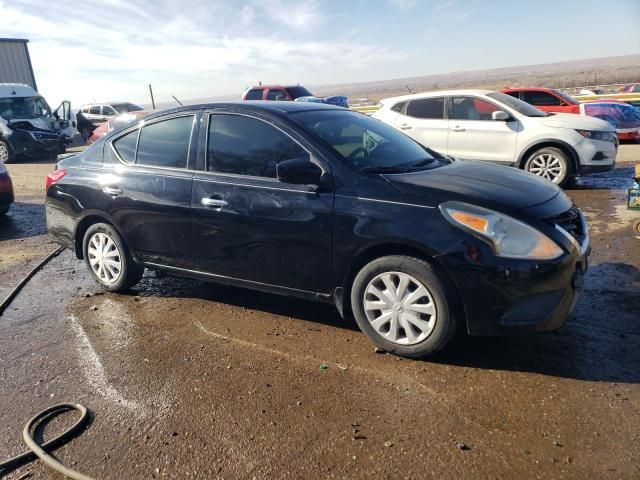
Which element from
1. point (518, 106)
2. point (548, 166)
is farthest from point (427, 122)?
point (548, 166)

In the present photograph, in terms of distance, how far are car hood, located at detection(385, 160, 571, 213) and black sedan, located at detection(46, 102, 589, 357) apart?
1 centimetres

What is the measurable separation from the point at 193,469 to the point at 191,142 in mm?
2628

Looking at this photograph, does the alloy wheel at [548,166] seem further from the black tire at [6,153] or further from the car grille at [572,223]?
the black tire at [6,153]

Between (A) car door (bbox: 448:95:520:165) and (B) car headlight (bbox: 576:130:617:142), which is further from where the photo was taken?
(A) car door (bbox: 448:95:520:165)

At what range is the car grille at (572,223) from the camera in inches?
132

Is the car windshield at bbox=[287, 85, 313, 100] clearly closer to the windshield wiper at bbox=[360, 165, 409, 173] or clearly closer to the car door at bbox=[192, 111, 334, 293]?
the car door at bbox=[192, 111, 334, 293]

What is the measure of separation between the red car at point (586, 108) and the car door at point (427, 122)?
172 inches

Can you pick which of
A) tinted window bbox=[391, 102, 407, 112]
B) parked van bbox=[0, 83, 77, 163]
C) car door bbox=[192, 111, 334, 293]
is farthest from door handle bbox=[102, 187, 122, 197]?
parked van bbox=[0, 83, 77, 163]

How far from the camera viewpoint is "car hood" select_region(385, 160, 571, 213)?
130 inches

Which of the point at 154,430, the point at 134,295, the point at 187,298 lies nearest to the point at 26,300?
the point at 134,295

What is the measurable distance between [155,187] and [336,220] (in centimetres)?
174

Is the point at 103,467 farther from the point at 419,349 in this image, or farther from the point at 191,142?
the point at 191,142

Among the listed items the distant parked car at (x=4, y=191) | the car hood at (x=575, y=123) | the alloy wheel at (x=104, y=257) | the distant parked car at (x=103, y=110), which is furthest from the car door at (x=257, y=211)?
the distant parked car at (x=103, y=110)

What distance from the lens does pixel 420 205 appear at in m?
3.29
